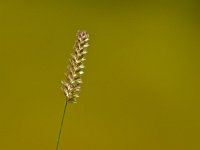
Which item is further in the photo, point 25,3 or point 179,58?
point 179,58

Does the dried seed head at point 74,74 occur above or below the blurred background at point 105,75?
below

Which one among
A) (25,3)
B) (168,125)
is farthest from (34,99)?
(168,125)

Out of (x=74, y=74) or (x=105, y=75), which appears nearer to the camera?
(x=74, y=74)

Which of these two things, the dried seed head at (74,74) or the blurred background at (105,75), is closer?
the dried seed head at (74,74)

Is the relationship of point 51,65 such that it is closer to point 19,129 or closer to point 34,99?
point 34,99

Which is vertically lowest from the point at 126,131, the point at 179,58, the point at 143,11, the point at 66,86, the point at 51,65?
the point at 66,86

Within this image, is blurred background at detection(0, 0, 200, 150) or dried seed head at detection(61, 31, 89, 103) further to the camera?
blurred background at detection(0, 0, 200, 150)

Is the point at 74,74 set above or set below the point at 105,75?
below

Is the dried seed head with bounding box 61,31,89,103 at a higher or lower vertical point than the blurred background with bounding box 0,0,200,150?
lower
